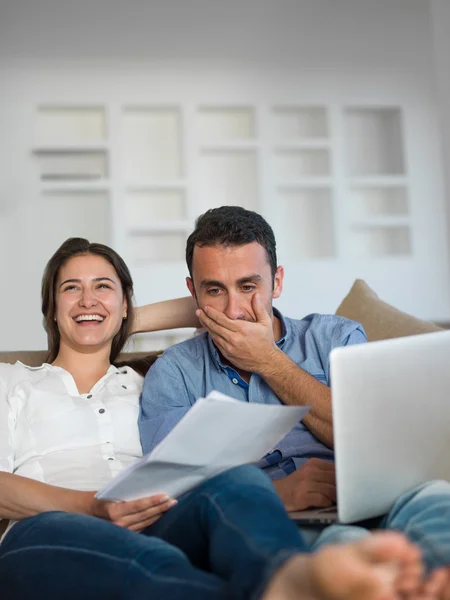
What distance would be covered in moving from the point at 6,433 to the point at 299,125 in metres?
3.80

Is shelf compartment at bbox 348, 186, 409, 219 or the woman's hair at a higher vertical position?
shelf compartment at bbox 348, 186, 409, 219

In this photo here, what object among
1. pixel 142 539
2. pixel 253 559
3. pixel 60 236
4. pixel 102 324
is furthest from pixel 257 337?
pixel 60 236

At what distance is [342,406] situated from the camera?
1.36 m

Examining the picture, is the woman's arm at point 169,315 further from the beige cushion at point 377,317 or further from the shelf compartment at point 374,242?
the shelf compartment at point 374,242

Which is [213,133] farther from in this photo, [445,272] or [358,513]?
[358,513]

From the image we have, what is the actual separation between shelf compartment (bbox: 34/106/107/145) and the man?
2982 millimetres

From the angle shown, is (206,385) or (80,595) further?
(206,385)

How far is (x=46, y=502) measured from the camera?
1.67 meters

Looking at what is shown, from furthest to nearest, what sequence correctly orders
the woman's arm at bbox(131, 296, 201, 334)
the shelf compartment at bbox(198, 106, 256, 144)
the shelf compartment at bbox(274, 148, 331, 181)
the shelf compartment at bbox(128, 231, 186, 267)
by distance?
1. the shelf compartment at bbox(274, 148, 331, 181)
2. the shelf compartment at bbox(198, 106, 256, 144)
3. the shelf compartment at bbox(128, 231, 186, 267)
4. the woman's arm at bbox(131, 296, 201, 334)

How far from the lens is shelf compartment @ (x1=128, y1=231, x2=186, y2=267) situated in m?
5.03

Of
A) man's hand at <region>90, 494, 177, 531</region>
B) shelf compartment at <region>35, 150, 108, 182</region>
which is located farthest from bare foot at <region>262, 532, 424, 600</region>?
shelf compartment at <region>35, 150, 108, 182</region>

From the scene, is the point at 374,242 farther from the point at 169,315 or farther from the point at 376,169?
the point at 169,315

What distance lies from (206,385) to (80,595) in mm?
777

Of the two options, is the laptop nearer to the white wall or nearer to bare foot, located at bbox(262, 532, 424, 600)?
bare foot, located at bbox(262, 532, 424, 600)
